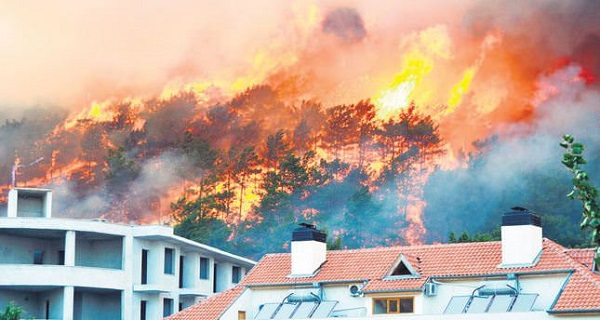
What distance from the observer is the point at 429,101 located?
146 metres

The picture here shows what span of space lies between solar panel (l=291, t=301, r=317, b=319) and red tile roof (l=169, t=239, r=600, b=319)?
1.31m

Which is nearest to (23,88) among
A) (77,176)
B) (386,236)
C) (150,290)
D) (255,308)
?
(77,176)

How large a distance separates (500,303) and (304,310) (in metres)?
10.4

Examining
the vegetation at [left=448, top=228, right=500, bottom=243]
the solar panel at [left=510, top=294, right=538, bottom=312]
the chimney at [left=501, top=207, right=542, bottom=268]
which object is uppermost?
the vegetation at [left=448, top=228, right=500, bottom=243]

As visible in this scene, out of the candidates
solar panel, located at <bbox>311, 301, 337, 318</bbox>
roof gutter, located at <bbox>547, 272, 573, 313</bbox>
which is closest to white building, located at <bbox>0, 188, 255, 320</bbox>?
solar panel, located at <bbox>311, 301, 337, 318</bbox>

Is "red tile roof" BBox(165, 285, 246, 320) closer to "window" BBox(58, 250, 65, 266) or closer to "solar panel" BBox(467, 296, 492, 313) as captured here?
"solar panel" BBox(467, 296, 492, 313)

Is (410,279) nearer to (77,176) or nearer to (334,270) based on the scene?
(334,270)

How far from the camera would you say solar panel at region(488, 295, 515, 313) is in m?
55.6

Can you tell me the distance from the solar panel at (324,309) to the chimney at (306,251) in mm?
2491

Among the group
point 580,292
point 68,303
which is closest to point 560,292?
point 580,292

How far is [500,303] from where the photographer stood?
5622 cm

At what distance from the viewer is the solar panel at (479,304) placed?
55969mm

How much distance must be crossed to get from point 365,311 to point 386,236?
7924 centimetres

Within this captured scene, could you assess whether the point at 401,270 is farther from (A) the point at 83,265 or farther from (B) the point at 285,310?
(A) the point at 83,265
